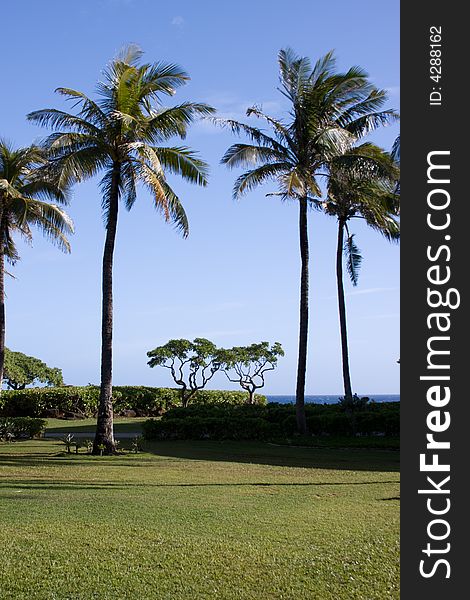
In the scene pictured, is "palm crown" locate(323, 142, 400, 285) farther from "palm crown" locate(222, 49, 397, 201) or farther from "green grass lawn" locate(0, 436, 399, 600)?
"green grass lawn" locate(0, 436, 399, 600)

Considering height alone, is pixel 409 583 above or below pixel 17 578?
above

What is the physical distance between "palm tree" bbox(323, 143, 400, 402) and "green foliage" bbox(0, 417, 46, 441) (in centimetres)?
1133

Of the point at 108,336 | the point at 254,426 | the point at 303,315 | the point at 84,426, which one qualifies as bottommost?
the point at 84,426

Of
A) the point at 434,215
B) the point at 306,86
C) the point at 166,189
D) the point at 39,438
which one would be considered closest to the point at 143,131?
the point at 166,189

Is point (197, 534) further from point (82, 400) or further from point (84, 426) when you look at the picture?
point (82, 400)

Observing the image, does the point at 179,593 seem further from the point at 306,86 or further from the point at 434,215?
the point at 306,86

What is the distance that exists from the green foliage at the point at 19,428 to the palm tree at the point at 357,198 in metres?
11.3

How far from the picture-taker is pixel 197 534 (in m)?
8.20

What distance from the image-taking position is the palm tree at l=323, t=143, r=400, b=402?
21.5 metres

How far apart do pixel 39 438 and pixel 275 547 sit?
1660 centimetres

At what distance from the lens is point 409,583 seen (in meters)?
4.66

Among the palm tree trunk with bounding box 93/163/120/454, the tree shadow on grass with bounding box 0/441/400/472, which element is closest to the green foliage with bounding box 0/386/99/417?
the tree shadow on grass with bounding box 0/441/400/472

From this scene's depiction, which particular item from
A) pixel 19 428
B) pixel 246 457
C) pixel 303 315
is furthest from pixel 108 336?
pixel 303 315

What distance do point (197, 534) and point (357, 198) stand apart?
67.6ft
